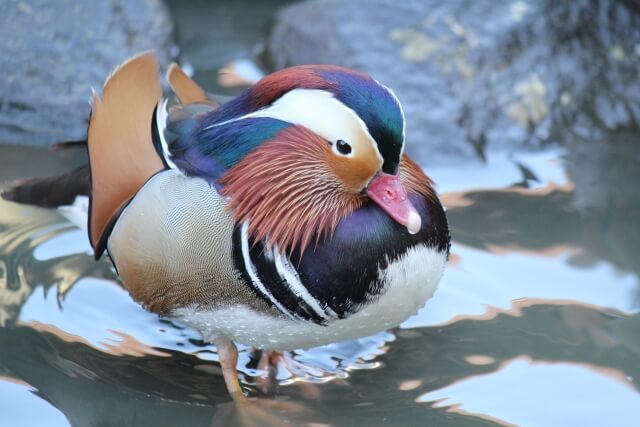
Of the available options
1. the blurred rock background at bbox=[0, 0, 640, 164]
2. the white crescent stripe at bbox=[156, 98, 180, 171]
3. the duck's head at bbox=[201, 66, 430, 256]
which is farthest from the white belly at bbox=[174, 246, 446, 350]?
the blurred rock background at bbox=[0, 0, 640, 164]

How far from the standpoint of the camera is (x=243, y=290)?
3010mm

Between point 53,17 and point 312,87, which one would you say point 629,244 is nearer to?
point 312,87

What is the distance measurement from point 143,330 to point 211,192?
2.79 ft

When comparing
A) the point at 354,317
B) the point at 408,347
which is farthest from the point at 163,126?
the point at 408,347

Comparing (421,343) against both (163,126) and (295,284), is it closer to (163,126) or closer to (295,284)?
(295,284)

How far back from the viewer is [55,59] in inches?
203

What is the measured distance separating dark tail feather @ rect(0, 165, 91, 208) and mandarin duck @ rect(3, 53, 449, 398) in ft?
1.30

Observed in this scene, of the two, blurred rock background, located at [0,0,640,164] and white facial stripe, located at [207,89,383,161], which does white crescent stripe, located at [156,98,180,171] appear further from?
blurred rock background, located at [0,0,640,164]

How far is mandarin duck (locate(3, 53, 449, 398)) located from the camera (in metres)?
2.94

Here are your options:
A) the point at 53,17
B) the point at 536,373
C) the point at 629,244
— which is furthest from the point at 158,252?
the point at 53,17

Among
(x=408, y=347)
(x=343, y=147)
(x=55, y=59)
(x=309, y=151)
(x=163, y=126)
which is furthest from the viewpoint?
(x=55, y=59)

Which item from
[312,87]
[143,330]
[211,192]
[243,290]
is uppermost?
[312,87]

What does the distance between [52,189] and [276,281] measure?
1.31 m

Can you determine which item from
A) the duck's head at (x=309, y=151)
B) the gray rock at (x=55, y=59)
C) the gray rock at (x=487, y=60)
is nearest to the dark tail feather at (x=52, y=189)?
the duck's head at (x=309, y=151)
